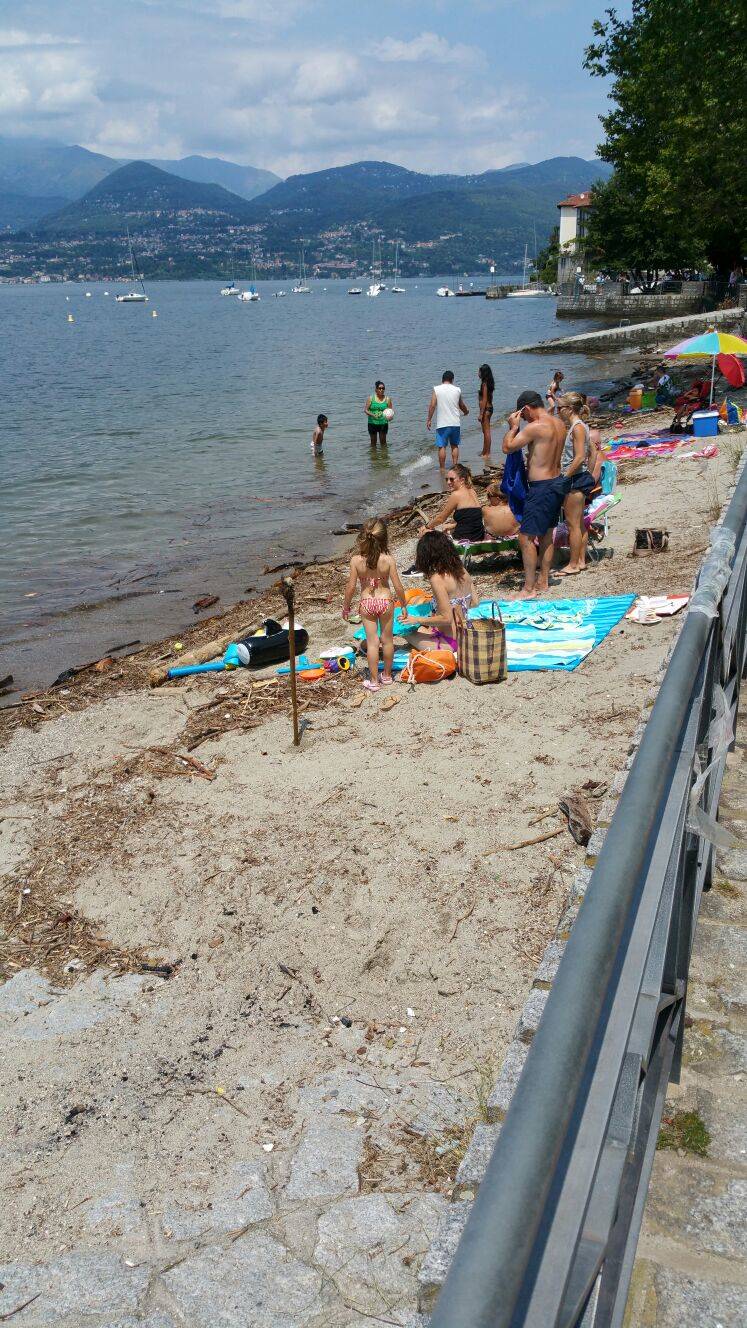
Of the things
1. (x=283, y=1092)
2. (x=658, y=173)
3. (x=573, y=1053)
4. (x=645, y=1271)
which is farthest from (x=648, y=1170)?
(x=658, y=173)

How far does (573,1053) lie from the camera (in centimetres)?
109

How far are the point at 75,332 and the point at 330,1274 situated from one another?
310 ft

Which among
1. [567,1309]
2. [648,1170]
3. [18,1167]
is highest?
[567,1309]

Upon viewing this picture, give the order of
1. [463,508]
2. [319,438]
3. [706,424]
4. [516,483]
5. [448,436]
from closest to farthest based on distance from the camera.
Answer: [516,483] → [463,508] → [706,424] → [448,436] → [319,438]

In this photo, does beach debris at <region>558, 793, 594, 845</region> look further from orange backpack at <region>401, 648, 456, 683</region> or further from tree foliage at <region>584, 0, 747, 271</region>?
tree foliage at <region>584, 0, 747, 271</region>

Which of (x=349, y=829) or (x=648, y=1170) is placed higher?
(x=648, y=1170)

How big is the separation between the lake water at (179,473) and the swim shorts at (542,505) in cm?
448

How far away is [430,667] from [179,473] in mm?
15092

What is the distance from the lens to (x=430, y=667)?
755 cm

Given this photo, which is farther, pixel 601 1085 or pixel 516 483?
pixel 516 483

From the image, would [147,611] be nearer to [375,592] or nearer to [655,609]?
[375,592]

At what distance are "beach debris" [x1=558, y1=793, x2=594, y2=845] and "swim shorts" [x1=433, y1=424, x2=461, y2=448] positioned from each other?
12.3 m

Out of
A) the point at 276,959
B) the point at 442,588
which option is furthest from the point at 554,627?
the point at 276,959

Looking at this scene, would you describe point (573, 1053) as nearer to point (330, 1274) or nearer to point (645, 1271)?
point (645, 1271)
